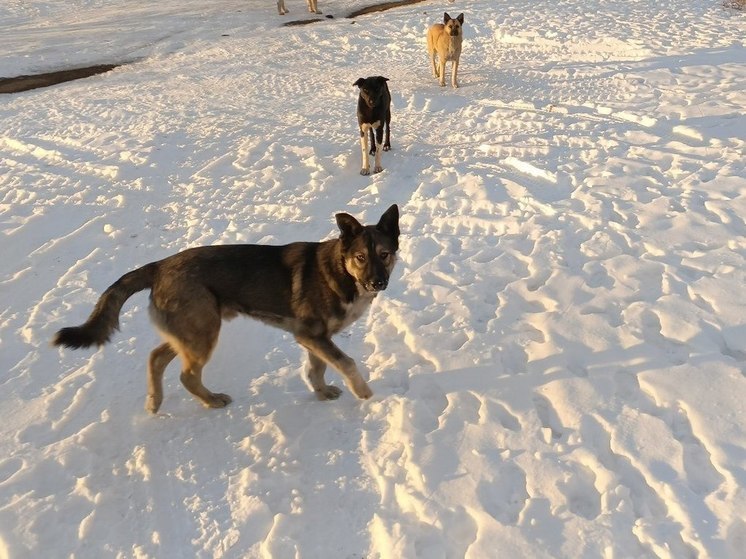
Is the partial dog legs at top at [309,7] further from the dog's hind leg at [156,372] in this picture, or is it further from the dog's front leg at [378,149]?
the dog's hind leg at [156,372]

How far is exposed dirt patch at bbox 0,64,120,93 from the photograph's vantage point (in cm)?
1579

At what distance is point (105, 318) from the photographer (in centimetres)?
425

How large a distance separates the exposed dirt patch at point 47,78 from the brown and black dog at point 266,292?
14.6 m

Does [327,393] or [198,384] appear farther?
[327,393]

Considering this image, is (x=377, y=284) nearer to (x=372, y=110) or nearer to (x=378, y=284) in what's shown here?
(x=378, y=284)

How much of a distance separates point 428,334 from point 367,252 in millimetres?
1560

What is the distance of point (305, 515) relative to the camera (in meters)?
3.90

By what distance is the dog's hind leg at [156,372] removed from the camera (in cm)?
482

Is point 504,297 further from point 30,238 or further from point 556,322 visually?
point 30,238

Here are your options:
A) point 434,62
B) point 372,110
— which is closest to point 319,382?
point 372,110

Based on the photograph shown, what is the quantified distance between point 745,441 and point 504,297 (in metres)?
2.60

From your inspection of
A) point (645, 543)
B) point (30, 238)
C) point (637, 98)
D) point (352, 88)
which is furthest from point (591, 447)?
point (352, 88)

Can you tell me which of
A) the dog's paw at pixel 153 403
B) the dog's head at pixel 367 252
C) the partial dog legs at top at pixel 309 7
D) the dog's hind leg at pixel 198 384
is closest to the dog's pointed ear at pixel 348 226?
the dog's head at pixel 367 252

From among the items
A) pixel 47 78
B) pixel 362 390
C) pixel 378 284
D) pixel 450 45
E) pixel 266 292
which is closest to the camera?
pixel 378 284
